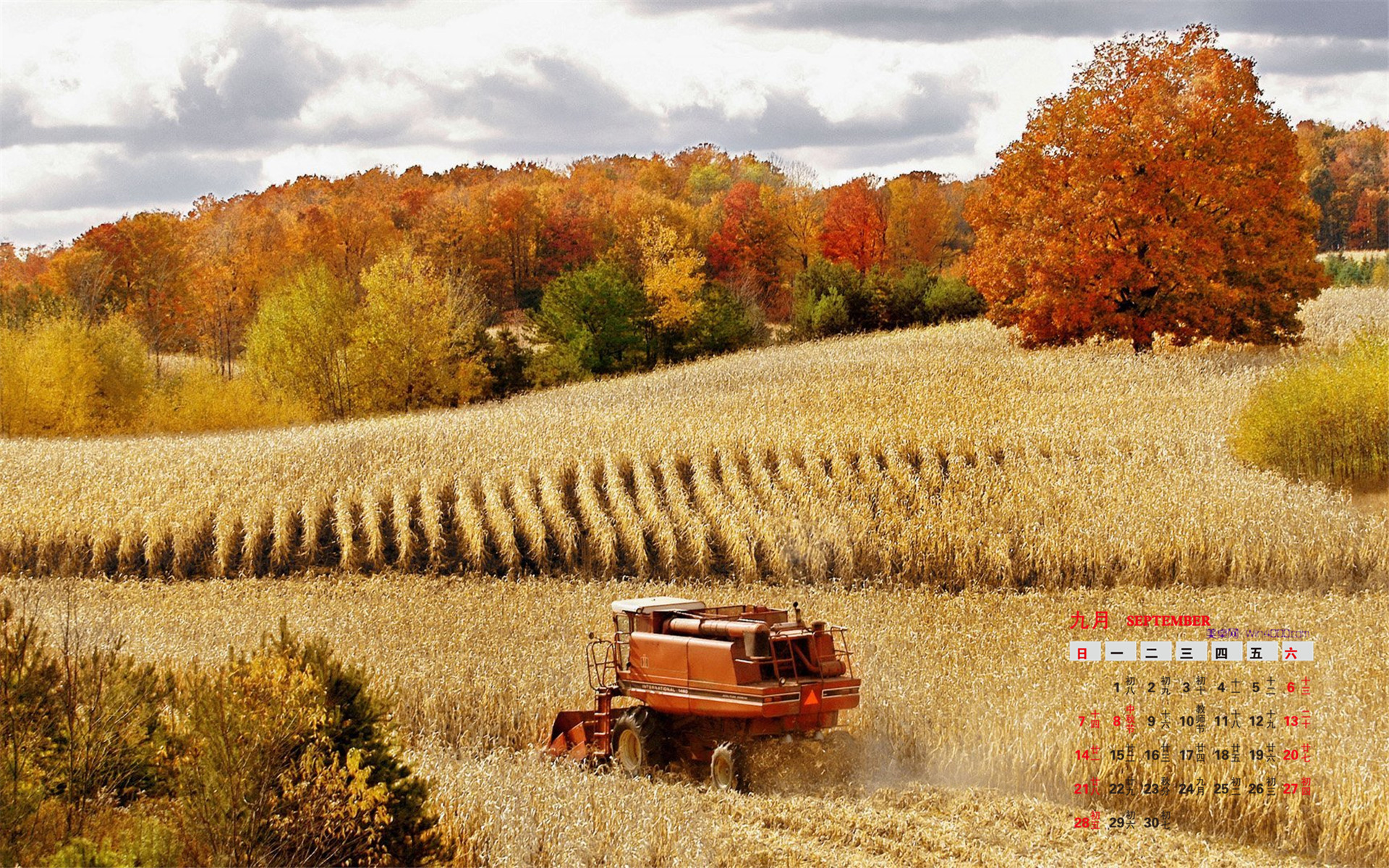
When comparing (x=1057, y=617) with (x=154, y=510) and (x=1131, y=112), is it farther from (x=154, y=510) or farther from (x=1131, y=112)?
(x=1131, y=112)

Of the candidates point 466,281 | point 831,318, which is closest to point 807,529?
point 831,318

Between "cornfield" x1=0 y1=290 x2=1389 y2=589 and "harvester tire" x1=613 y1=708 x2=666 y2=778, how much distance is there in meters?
8.48

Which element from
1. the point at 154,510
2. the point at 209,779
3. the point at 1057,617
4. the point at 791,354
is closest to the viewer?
the point at 209,779

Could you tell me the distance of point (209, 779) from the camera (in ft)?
24.5

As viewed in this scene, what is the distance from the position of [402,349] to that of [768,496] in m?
25.6

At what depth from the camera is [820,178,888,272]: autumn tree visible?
239 feet

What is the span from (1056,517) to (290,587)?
12.4 metres

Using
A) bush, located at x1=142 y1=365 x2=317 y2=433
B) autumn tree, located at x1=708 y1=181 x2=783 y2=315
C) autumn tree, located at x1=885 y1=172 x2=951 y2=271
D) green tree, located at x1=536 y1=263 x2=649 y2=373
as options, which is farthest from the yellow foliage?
autumn tree, located at x1=885 y1=172 x2=951 y2=271

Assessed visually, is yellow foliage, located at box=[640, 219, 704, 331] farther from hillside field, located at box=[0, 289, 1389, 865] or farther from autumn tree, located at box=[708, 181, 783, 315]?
hillside field, located at box=[0, 289, 1389, 865]

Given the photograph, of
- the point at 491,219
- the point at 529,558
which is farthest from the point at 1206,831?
the point at 491,219

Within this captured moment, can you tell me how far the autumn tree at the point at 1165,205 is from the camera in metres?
30.6

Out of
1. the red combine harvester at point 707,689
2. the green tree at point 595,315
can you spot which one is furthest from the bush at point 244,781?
the green tree at point 595,315
